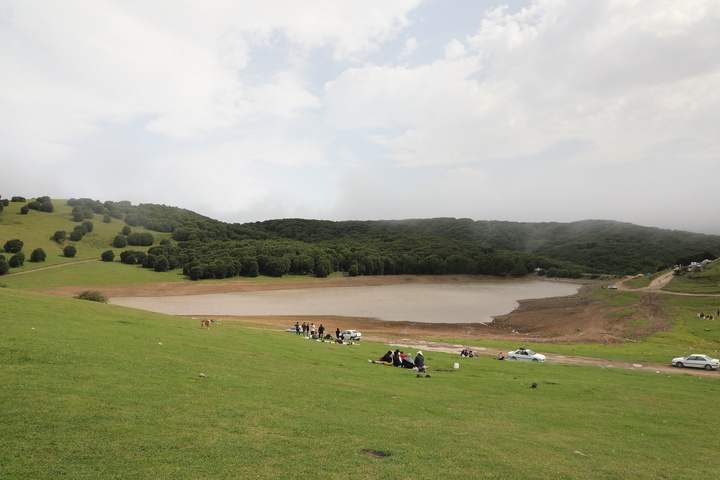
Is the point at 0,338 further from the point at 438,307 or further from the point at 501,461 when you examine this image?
the point at 438,307

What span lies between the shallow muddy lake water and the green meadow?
55.2 meters

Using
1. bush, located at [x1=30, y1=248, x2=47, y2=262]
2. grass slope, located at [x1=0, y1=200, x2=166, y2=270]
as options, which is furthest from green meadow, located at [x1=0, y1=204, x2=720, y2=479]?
grass slope, located at [x1=0, y1=200, x2=166, y2=270]

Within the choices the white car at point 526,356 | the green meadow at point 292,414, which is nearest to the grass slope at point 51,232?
the green meadow at point 292,414

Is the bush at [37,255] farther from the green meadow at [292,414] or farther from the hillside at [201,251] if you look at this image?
the green meadow at [292,414]

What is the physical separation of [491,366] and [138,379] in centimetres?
2471

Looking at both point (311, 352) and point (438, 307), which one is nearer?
point (311, 352)

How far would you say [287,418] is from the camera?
13.1 metres

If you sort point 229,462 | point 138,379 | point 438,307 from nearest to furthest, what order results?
point 229,462 < point 138,379 < point 438,307

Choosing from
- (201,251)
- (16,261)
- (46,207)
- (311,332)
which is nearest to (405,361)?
(311,332)

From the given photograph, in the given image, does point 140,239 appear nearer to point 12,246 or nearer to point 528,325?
point 12,246

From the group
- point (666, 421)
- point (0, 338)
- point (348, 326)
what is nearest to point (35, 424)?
point (0, 338)

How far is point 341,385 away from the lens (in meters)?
19.3

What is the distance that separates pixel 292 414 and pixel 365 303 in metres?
88.4

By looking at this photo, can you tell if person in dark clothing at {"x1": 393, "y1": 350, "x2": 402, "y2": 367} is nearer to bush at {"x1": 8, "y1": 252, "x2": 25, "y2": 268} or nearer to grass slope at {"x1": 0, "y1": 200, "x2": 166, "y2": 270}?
grass slope at {"x1": 0, "y1": 200, "x2": 166, "y2": 270}
